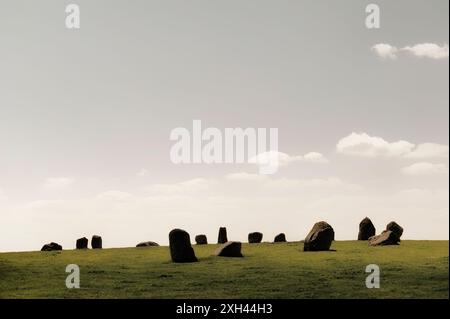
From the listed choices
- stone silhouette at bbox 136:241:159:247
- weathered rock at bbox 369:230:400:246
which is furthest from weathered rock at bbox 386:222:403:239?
stone silhouette at bbox 136:241:159:247

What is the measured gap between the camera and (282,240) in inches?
1768

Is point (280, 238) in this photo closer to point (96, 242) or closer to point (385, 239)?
point (385, 239)

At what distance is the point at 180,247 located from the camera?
3047 centimetres

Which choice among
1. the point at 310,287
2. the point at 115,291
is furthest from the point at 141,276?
the point at 310,287

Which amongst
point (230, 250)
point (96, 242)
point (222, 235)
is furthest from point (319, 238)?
point (96, 242)

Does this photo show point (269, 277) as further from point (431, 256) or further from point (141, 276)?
point (431, 256)

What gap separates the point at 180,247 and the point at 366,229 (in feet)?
60.3

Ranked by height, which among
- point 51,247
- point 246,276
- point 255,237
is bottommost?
point 246,276

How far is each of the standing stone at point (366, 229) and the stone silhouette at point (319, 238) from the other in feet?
28.3

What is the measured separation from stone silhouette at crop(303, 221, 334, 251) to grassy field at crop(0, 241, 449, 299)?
40.7 inches

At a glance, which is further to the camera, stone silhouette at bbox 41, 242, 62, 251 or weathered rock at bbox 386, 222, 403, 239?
stone silhouette at bbox 41, 242, 62, 251

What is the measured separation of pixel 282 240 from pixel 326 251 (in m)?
11.0

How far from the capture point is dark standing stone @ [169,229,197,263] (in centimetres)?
3036

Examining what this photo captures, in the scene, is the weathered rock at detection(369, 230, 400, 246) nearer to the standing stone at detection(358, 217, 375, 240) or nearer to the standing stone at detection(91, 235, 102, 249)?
the standing stone at detection(358, 217, 375, 240)
